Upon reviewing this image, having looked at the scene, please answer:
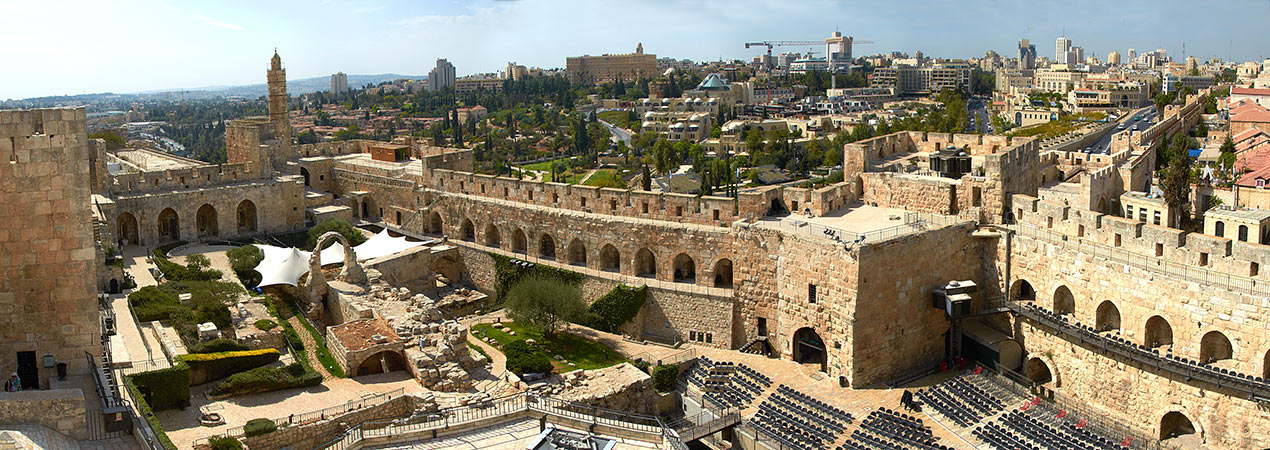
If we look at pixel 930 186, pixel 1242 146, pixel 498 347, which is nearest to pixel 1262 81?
pixel 1242 146

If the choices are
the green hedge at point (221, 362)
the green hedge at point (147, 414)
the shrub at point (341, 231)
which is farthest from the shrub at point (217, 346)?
the shrub at point (341, 231)

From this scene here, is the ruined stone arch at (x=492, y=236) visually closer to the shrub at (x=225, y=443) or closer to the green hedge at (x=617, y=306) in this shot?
the green hedge at (x=617, y=306)

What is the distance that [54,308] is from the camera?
1616cm

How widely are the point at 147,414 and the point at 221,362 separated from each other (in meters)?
3.91

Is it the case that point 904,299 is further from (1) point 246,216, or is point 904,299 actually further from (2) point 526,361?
(1) point 246,216

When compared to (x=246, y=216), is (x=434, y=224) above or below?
below

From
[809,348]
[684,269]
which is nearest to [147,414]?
[684,269]

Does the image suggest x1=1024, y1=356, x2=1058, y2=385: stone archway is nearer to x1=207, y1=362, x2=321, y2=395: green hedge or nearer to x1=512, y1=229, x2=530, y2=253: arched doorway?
x1=512, y1=229, x2=530, y2=253: arched doorway

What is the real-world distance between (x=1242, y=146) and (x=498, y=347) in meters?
38.0

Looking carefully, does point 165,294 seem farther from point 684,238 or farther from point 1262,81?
point 1262,81

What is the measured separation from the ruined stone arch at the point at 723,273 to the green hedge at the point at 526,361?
5.45 metres

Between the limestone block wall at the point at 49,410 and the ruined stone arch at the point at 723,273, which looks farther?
the ruined stone arch at the point at 723,273

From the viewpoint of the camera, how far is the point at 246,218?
112ft

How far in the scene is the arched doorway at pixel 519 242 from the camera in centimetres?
3098
